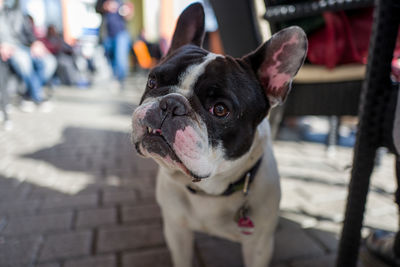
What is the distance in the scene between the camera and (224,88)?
1.02 m

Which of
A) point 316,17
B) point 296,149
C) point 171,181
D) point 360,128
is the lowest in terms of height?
point 296,149

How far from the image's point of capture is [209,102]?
104 centimetres

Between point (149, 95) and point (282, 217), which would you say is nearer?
point (149, 95)

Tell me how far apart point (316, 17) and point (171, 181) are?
1.06 metres

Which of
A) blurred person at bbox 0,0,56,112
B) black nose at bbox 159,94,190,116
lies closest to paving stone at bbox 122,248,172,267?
black nose at bbox 159,94,190,116

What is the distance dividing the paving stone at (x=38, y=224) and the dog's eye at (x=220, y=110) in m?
1.30

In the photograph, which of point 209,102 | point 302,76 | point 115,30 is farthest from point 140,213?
point 115,30

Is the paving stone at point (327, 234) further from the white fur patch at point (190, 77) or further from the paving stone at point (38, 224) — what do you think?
the paving stone at point (38, 224)

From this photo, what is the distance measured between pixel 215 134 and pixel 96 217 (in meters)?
1.25

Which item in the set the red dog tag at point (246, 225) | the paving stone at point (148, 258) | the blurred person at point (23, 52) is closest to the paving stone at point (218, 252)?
the paving stone at point (148, 258)

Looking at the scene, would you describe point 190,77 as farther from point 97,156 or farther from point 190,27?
point 97,156

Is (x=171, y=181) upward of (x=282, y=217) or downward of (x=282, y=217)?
upward

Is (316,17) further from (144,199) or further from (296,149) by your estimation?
(296,149)

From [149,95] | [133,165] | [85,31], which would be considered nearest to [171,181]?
[149,95]
